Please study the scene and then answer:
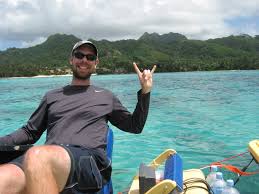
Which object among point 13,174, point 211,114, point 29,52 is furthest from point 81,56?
point 29,52

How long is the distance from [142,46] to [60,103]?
17575 cm

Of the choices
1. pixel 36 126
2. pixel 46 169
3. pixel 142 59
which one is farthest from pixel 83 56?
pixel 142 59

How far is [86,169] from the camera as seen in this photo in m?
2.95

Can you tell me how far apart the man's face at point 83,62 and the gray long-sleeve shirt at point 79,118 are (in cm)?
14

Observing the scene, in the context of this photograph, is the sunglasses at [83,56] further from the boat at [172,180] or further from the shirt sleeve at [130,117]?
the boat at [172,180]

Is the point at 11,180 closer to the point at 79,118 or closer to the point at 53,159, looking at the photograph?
the point at 53,159

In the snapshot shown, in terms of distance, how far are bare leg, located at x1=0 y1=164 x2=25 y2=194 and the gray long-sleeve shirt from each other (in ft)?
2.61

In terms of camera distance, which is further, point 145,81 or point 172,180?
point 145,81

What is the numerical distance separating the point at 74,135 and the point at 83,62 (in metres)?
0.87

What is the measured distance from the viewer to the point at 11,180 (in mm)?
2490

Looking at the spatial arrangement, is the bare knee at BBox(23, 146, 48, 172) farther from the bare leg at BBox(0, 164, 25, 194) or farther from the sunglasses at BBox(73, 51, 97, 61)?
the sunglasses at BBox(73, 51, 97, 61)

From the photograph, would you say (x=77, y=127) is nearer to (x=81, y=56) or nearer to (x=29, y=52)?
(x=81, y=56)

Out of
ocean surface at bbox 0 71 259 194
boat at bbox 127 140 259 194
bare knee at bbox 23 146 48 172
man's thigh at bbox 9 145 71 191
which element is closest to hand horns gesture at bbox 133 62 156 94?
boat at bbox 127 140 259 194

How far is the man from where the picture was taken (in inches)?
100
